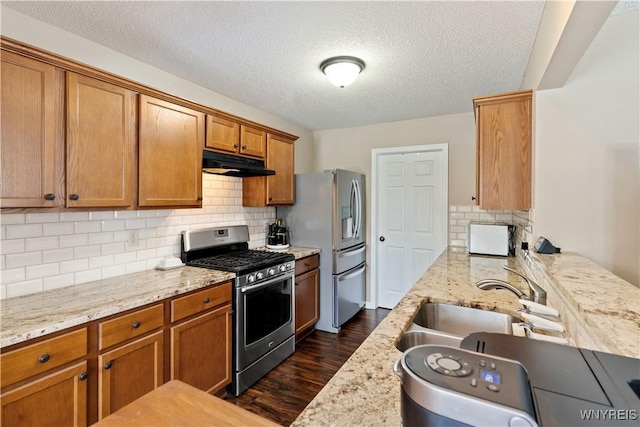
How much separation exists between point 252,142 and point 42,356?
216cm

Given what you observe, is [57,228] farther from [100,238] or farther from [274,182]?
[274,182]

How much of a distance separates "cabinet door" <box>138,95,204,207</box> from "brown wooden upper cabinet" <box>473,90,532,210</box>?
214cm

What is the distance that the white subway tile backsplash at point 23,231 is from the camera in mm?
1710

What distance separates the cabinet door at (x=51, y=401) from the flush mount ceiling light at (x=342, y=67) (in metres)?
2.27

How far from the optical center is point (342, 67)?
7.30 feet

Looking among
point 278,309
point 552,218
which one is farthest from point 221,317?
point 552,218

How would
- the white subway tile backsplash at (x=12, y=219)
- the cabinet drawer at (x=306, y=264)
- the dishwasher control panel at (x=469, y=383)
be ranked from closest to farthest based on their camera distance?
the dishwasher control panel at (x=469, y=383)
the white subway tile backsplash at (x=12, y=219)
the cabinet drawer at (x=306, y=264)

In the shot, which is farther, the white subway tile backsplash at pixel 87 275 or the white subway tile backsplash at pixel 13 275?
the white subway tile backsplash at pixel 87 275

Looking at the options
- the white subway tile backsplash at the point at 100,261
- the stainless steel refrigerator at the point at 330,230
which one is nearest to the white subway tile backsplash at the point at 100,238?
the white subway tile backsplash at the point at 100,261

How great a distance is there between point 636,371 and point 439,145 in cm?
349

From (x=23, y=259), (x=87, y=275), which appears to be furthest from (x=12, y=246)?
(x=87, y=275)

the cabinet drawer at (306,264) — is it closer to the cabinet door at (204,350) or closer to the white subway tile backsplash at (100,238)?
the cabinet door at (204,350)

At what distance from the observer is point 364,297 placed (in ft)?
13.6

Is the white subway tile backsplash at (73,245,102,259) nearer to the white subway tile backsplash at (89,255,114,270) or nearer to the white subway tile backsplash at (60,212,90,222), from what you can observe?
the white subway tile backsplash at (89,255,114,270)
